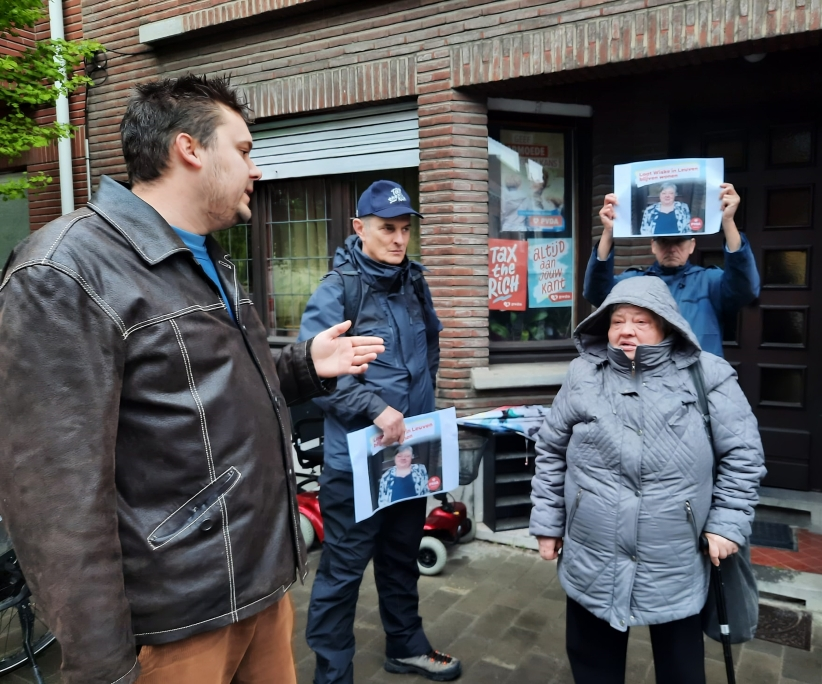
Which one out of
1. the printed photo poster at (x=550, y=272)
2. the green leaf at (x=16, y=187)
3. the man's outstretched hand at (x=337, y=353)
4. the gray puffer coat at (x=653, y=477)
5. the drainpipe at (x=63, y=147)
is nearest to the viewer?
the man's outstretched hand at (x=337, y=353)

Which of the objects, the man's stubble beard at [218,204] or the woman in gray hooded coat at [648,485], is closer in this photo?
the man's stubble beard at [218,204]

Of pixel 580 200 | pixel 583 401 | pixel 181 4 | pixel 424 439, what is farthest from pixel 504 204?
pixel 181 4

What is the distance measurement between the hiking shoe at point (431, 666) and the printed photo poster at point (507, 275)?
294cm

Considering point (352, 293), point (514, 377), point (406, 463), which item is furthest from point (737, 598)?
point (514, 377)

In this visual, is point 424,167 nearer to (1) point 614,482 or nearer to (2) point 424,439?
(2) point 424,439

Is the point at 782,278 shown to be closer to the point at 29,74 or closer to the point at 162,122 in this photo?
the point at 162,122

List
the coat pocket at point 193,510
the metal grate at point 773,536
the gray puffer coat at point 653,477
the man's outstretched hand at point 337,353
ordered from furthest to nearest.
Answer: the metal grate at point 773,536
the gray puffer coat at point 653,477
the man's outstretched hand at point 337,353
the coat pocket at point 193,510

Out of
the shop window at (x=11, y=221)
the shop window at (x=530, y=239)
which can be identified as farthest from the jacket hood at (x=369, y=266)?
the shop window at (x=11, y=221)

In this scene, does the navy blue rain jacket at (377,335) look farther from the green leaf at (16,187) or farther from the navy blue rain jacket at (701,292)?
the green leaf at (16,187)

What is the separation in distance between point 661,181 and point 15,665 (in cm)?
411

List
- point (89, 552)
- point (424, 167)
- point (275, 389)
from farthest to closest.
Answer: point (424, 167)
point (275, 389)
point (89, 552)

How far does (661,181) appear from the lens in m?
3.31

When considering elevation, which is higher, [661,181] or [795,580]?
[661,181]

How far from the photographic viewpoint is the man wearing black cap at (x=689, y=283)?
131 inches
